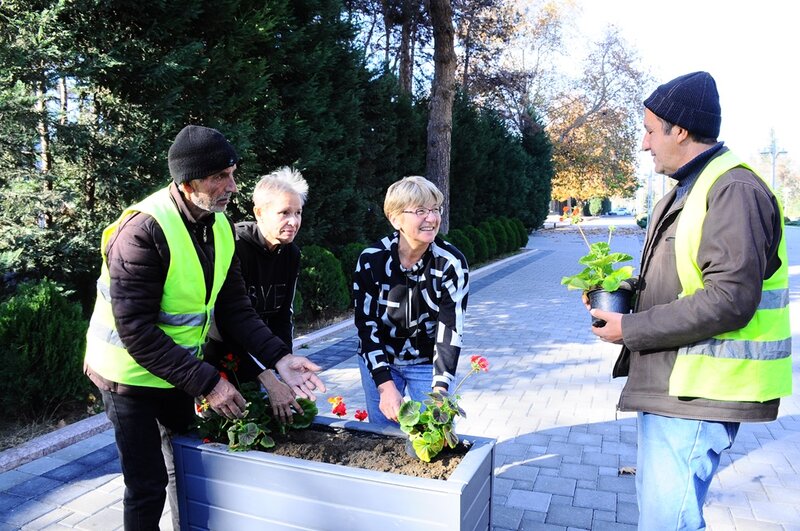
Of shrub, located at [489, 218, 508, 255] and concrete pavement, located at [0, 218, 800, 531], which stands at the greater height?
shrub, located at [489, 218, 508, 255]

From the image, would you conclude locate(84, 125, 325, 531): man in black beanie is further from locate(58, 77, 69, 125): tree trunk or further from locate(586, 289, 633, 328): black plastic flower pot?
locate(58, 77, 69, 125): tree trunk

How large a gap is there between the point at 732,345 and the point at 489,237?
50.6ft

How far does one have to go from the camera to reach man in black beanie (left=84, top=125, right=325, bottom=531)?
6.66ft

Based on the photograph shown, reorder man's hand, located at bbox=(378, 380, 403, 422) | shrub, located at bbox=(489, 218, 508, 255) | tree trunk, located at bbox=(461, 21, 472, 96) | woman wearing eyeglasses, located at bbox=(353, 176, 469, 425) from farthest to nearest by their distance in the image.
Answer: tree trunk, located at bbox=(461, 21, 472, 96), shrub, located at bbox=(489, 218, 508, 255), woman wearing eyeglasses, located at bbox=(353, 176, 469, 425), man's hand, located at bbox=(378, 380, 403, 422)

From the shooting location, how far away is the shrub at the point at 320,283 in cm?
796

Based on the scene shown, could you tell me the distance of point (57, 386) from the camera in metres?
4.32

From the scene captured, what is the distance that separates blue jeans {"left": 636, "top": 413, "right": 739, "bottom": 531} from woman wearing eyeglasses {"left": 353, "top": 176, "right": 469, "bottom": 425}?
90 centimetres

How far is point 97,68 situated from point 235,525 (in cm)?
454

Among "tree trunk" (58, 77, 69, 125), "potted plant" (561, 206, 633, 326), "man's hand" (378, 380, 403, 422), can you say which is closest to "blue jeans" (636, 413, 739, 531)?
"potted plant" (561, 206, 633, 326)

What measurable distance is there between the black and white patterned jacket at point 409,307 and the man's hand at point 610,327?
0.79 m

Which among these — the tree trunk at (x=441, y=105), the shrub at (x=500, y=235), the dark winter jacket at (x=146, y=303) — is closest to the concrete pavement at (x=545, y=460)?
the dark winter jacket at (x=146, y=303)

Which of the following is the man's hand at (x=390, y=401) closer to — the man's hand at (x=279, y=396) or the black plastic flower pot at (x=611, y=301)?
the man's hand at (x=279, y=396)

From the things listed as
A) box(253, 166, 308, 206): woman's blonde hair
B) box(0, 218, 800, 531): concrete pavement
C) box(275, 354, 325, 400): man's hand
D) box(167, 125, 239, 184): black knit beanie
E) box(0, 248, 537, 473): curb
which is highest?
box(167, 125, 239, 184): black knit beanie

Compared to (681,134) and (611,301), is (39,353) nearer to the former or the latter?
(611,301)
